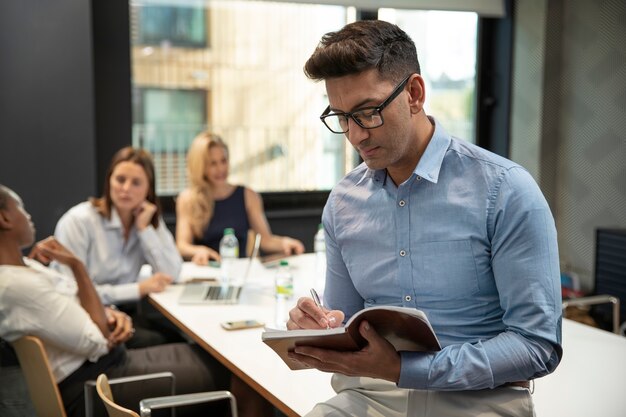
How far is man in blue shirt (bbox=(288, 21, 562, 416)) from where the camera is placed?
159 centimetres

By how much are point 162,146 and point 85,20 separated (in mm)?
1161

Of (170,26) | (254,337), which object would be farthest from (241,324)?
(170,26)

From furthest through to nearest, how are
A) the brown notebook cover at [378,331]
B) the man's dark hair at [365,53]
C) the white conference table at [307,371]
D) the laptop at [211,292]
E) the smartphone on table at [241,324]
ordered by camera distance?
the laptop at [211,292] → the smartphone on table at [241,324] → the white conference table at [307,371] → the man's dark hair at [365,53] → the brown notebook cover at [378,331]

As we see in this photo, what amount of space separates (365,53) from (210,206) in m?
2.98

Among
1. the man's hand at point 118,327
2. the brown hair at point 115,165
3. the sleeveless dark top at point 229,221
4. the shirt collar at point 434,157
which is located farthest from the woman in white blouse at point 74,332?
the sleeveless dark top at point 229,221

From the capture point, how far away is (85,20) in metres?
4.64

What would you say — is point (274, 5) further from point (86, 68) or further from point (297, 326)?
point (297, 326)

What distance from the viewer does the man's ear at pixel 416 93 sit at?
178cm

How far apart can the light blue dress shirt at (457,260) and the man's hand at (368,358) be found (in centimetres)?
3

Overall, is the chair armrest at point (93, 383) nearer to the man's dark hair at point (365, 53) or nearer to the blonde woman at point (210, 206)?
the man's dark hair at point (365, 53)

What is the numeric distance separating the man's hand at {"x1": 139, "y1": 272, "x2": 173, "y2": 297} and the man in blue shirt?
1794 millimetres

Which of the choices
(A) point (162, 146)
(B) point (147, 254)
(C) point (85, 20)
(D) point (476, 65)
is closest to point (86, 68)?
(C) point (85, 20)

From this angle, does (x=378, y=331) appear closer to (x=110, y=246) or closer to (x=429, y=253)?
(x=429, y=253)

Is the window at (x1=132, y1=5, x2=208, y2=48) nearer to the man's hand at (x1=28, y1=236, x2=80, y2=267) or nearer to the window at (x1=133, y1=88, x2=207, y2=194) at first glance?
the window at (x1=133, y1=88, x2=207, y2=194)
